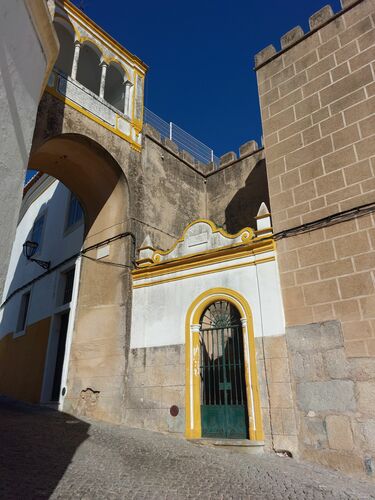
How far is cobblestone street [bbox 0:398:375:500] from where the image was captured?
4348mm

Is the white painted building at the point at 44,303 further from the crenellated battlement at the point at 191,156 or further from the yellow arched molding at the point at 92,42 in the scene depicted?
the yellow arched molding at the point at 92,42

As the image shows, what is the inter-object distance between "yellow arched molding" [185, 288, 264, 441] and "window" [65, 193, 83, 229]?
20.7 ft

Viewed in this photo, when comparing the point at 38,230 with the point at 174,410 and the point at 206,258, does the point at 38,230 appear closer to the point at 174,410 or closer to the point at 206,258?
the point at 206,258

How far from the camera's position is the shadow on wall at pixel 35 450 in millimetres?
4168

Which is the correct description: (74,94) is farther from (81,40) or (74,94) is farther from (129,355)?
(129,355)

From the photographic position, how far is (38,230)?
15.8 metres

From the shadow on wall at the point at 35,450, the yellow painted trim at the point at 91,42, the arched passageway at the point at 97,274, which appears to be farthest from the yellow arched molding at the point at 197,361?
the yellow painted trim at the point at 91,42

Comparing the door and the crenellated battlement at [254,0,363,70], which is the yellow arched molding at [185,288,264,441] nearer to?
the door

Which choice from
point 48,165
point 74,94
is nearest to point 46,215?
point 48,165

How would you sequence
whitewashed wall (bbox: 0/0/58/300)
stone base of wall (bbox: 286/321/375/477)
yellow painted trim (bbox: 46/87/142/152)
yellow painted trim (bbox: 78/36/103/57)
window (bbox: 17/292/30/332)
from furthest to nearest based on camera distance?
window (bbox: 17/292/30/332) < yellow painted trim (bbox: 78/36/103/57) < yellow painted trim (bbox: 46/87/142/152) < stone base of wall (bbox: 286/321/375/477) < whitewashed wall (bbox: 0/0/58/300)

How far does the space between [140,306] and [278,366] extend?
361 centimetres

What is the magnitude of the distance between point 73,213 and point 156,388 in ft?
24.9

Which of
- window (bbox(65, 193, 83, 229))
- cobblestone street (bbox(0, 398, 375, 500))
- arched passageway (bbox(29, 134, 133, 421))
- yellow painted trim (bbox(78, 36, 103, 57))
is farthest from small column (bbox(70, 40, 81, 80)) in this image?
cobblestone street (bbox(0, 398, 375, 500))

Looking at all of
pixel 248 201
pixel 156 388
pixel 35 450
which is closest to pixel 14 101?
pixel 35 450
